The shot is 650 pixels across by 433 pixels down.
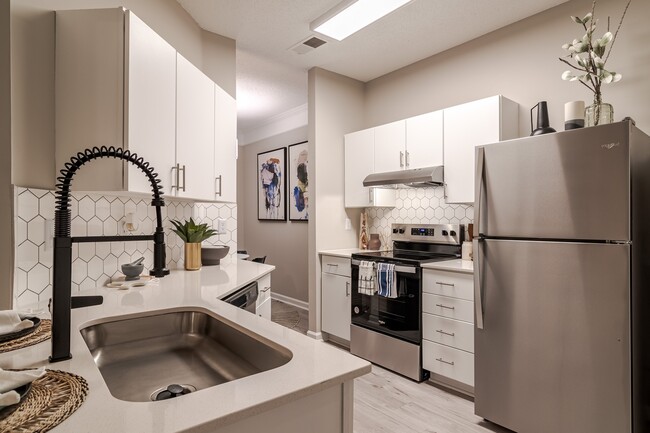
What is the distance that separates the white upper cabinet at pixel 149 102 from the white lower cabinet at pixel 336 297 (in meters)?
1.94

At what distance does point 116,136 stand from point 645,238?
2.61 metres

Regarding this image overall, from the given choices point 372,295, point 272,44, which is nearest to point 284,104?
point 272,44

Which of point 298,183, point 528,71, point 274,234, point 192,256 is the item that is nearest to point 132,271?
point 192,256

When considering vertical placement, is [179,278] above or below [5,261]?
below

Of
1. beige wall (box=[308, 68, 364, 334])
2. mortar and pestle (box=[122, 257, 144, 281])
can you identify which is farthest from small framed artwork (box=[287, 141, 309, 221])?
mortar and pestle (box=[122, 257, 144, 281])

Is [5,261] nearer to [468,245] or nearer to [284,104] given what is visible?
[468,245]

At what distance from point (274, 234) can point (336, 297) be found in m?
2.34

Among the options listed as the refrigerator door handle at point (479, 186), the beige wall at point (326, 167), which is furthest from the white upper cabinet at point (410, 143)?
the refrigerator door handle at point (479, 186)

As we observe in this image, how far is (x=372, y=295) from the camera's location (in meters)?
3.06

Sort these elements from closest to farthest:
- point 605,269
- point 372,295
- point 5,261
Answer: point 5,261 → point 605,269 → point 372,295

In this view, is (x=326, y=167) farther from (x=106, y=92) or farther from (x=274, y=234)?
(x=106, y=92)

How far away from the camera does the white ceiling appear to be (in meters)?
2.57

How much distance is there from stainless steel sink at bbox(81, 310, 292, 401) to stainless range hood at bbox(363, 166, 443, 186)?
205cm

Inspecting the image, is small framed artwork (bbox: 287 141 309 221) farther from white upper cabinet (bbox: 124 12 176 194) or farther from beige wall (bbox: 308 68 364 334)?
white upper cabinet (bbox: 124 12 176 194)
